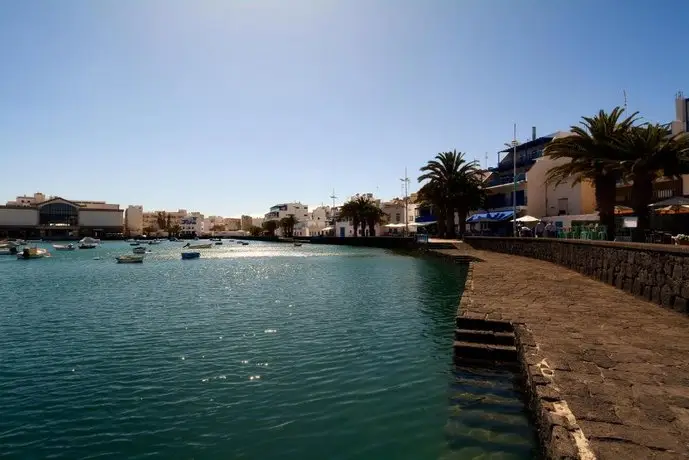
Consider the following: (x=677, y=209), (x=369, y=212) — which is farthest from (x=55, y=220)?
(x=677, y=209)

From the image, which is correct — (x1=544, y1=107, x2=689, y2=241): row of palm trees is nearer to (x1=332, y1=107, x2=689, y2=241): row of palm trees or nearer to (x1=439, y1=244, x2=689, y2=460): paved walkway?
(x1=332, y1=107, x2=689, y2=241): row of palm trees

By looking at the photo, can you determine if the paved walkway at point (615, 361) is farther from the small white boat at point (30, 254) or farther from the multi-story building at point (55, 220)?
the multi-story building at point (55, 220)

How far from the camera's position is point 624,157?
27938mm

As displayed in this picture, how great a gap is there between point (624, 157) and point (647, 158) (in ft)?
7.10

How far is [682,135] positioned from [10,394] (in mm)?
34063

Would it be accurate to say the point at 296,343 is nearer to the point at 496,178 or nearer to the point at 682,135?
the point at 682,135

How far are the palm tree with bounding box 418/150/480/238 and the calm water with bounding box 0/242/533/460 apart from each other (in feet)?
135

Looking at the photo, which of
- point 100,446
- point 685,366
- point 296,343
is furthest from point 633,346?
point 100,446

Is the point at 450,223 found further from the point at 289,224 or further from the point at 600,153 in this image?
the point at 289,224

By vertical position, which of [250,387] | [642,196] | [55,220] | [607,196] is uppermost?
[55,220]

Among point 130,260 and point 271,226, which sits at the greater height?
point 271,226

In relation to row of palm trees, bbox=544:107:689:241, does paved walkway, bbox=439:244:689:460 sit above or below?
below

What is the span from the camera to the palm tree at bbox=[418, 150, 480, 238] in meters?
58.5

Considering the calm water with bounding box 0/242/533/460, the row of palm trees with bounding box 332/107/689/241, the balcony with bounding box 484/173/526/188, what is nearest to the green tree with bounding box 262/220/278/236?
the balcony with bounding box 484/173/526/188
